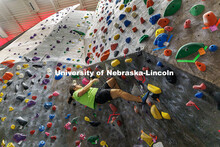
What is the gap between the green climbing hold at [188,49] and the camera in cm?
129

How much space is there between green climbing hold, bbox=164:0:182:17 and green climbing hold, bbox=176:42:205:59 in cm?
56

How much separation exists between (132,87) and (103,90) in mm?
499

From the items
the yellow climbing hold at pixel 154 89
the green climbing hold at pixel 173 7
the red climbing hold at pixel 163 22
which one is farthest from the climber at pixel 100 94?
the green climbing hold at pixel 173 7

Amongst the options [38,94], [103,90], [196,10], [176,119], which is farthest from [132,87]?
[38,94]

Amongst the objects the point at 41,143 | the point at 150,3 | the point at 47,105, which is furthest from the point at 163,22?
the point at 41,143

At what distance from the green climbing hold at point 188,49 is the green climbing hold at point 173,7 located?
22.1 inches

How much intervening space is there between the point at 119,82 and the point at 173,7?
4.79 feet

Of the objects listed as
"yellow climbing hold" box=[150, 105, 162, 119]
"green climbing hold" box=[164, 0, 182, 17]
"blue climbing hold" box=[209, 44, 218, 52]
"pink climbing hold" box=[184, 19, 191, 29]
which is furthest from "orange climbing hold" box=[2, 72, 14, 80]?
"blue climbing hold" box=[209, 44, 218, 52]

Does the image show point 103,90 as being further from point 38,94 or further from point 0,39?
point 0,39

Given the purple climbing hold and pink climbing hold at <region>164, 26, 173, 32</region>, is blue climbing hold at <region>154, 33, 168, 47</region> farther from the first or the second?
the purple climbing hold

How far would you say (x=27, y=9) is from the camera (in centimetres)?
951

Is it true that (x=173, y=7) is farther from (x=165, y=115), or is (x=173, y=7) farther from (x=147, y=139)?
(x=147, y=139)

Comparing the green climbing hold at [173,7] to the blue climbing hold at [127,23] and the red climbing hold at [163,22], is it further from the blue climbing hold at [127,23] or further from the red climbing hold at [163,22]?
the blue climbing hold at [127,23]

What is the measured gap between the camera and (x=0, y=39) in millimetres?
10711
